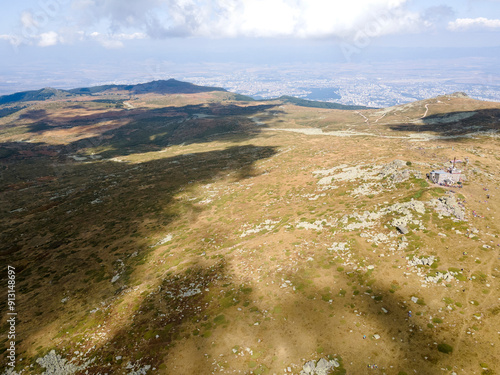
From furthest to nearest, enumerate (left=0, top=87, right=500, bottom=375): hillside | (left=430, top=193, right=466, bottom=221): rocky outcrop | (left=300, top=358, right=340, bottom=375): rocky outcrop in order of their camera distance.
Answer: (left=430, top=193, right=466, bottom=221): rocky outcrop < (left=0, top=87, right=500, bottom=375): hillside < (left=300, top=358, right=340, bottom=375): rocky outcrop

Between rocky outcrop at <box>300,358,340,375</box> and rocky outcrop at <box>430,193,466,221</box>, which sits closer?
rocky outcrop at <box>300,358,340,375</box>

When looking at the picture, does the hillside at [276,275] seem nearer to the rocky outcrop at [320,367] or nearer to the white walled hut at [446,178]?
the rocky outcrop at [320,367]

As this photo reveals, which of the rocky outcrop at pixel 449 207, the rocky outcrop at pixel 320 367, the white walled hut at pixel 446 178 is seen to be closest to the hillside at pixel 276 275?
the rocky outcrop at pixel 320 367

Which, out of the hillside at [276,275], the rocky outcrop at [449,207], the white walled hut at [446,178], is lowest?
the hillside at [276,275]

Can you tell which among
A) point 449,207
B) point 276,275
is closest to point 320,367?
point 276,275

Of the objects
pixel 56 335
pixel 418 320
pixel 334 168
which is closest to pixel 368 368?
pixel 418 320

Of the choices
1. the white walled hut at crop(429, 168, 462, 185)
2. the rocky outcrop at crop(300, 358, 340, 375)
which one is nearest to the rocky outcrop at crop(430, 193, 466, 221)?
the white walled hut at crop(429, 168, 462, 185)

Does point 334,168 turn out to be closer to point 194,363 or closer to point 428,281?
point 428,281

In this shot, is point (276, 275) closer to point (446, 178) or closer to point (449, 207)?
point (449, 207)

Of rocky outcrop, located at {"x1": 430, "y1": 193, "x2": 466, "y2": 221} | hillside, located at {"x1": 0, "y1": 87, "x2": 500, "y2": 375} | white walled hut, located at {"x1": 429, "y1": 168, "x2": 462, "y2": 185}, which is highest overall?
white walled hut, located at {"x1": 429, "y1": 168, "x2": 462, "y2": 185}

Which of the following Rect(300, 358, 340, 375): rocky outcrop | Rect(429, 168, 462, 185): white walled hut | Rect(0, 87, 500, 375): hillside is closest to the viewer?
Rect(300, 358, 340, 375): rocky outcrop

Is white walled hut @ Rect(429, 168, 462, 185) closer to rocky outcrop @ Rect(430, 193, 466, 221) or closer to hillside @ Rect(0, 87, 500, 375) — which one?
hillside @ Rect(0, 87, 500, 375)
